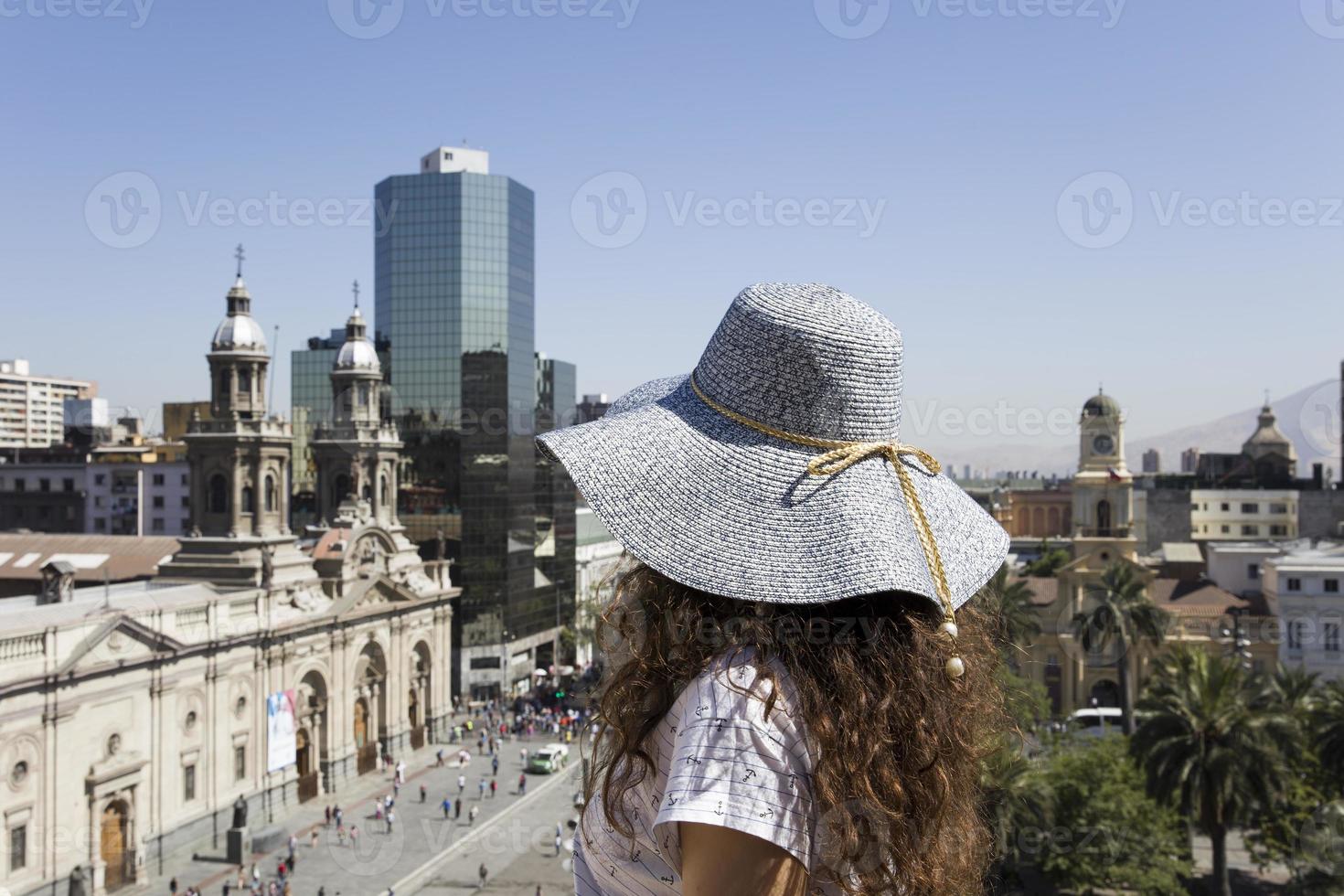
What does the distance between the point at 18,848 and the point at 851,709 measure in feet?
118

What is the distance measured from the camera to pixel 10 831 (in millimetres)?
30969

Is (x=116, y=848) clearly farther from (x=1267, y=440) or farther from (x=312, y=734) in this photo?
(x=1267, y=440)

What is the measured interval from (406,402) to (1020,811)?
59024 millimetres

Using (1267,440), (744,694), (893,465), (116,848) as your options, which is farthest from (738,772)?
(1267,440)

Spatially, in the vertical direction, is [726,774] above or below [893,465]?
below

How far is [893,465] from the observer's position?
294 cm

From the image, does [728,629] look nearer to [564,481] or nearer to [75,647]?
[75,647]

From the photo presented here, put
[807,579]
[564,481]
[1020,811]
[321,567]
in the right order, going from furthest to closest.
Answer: [564,481], [321,567], [1020,811], [807,579]

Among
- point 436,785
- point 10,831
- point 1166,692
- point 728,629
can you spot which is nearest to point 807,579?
point 728,629

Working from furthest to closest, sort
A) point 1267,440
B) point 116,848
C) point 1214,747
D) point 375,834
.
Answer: point 1267,440 < point 375,834 < point 116,848 < point 1214,747

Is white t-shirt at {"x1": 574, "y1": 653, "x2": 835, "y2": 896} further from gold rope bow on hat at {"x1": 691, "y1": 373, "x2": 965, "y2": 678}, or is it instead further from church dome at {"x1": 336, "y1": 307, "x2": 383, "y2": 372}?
church dome at {"x1": 336, "y1": 307, "x2": 383, "y2": 372}

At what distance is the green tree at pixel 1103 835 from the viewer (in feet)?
89.5

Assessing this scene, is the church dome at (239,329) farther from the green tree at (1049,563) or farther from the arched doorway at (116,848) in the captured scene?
the green tree at (1049,563)

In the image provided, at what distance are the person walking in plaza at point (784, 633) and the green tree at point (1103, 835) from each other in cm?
2591
